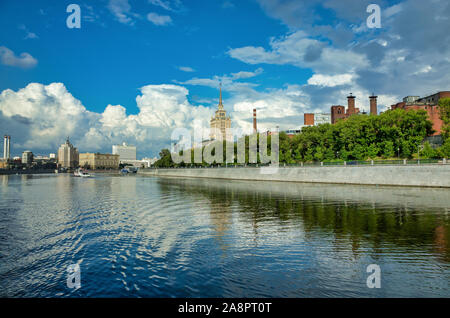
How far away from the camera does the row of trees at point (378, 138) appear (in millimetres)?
66000

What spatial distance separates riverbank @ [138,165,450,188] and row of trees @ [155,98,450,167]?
10678mm

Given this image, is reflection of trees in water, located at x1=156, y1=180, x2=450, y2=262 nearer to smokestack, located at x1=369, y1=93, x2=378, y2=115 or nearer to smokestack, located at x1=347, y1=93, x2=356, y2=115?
smokestack, located at x1=369, y1=93, x2=378, y2=115

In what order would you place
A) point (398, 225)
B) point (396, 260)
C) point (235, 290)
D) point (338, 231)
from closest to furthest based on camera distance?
point (235, 290)
point (396, 260)
point (338, 231)
point (398, 225)

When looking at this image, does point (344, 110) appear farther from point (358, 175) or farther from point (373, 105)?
point (358, 175)

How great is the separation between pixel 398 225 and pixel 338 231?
4924 mm

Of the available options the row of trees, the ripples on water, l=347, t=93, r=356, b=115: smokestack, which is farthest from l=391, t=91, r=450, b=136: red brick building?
the ripples on water

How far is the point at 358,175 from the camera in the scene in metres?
62.1

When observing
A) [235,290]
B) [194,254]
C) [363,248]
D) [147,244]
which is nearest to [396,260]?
[363,248]

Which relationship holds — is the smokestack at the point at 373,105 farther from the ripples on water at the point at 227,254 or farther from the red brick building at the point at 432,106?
the ripples on water at the point at 227,254

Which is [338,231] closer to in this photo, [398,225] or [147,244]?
[398,225]

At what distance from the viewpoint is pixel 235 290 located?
1016 cm

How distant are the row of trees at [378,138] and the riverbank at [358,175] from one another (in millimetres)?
10678

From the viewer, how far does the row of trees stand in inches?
2598
